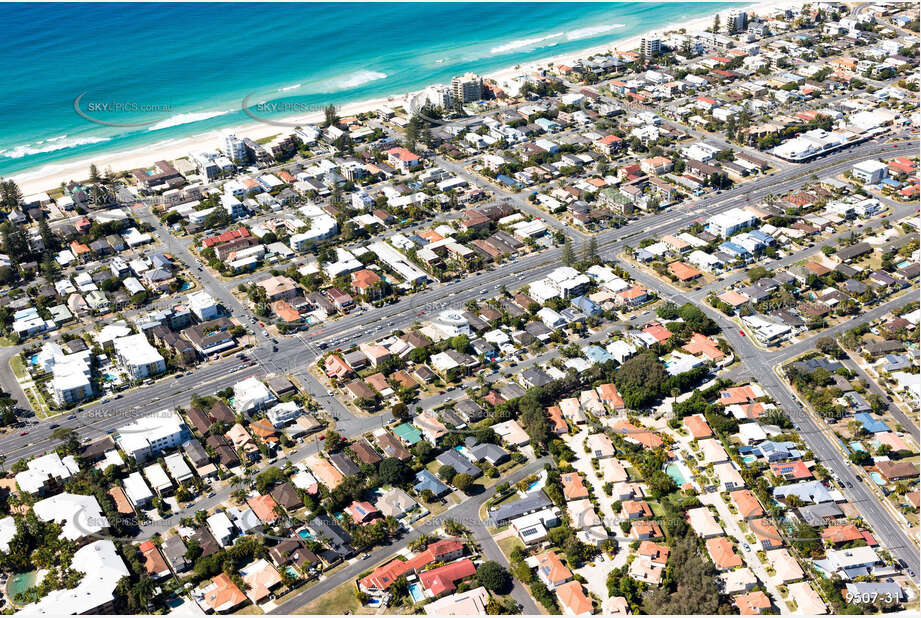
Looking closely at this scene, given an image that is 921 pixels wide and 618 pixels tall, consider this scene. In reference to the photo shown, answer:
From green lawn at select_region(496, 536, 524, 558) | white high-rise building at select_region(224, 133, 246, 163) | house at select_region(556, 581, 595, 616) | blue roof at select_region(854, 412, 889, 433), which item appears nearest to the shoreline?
white high-rise building at select_region(224, 133, 246, 163)

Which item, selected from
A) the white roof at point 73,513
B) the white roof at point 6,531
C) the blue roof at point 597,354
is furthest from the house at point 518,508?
the white roof at point 6,531

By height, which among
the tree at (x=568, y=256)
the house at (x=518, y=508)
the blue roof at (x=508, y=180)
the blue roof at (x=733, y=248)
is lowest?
the house at (x=518, y=508)

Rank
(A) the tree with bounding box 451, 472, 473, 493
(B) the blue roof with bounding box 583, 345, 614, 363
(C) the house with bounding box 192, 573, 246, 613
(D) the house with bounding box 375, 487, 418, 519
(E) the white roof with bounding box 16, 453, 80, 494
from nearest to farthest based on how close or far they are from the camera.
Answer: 1. (C) the house with bounding box 192, 573, 246, 613
2. (D) the house with bounding box 375, 487, 418, 519
3. (A) the tree with bounding box 451, 472, 473, 493
4. (E) the white roof with bounding box 16, 453, 80, 494
5. (B) the blue roof with bounding box 583, 345, 614, 363

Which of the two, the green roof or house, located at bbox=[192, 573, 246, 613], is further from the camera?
the green roof

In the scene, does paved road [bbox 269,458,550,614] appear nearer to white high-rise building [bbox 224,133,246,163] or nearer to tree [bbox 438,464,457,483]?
tree [bbox 438,464,457,483]

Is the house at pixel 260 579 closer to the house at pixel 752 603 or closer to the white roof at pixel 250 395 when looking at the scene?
the white roof at pixel 250 395

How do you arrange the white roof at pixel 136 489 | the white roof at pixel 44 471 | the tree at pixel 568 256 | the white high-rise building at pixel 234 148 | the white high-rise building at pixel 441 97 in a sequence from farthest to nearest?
the white high-rise building at pixel 441 97 → the white high-rise building at pixel 234 148 → the tree at pixel 568 256 → the white roof at pixel 44 471 → the white roof at pixel 136 489

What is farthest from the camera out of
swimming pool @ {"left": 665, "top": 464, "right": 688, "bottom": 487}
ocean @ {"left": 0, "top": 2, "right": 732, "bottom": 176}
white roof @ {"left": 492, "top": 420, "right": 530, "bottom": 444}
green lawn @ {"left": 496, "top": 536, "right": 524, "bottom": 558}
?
ocean @ {"left": 0, "top": 2, "right": 732, "bottom": 176}
